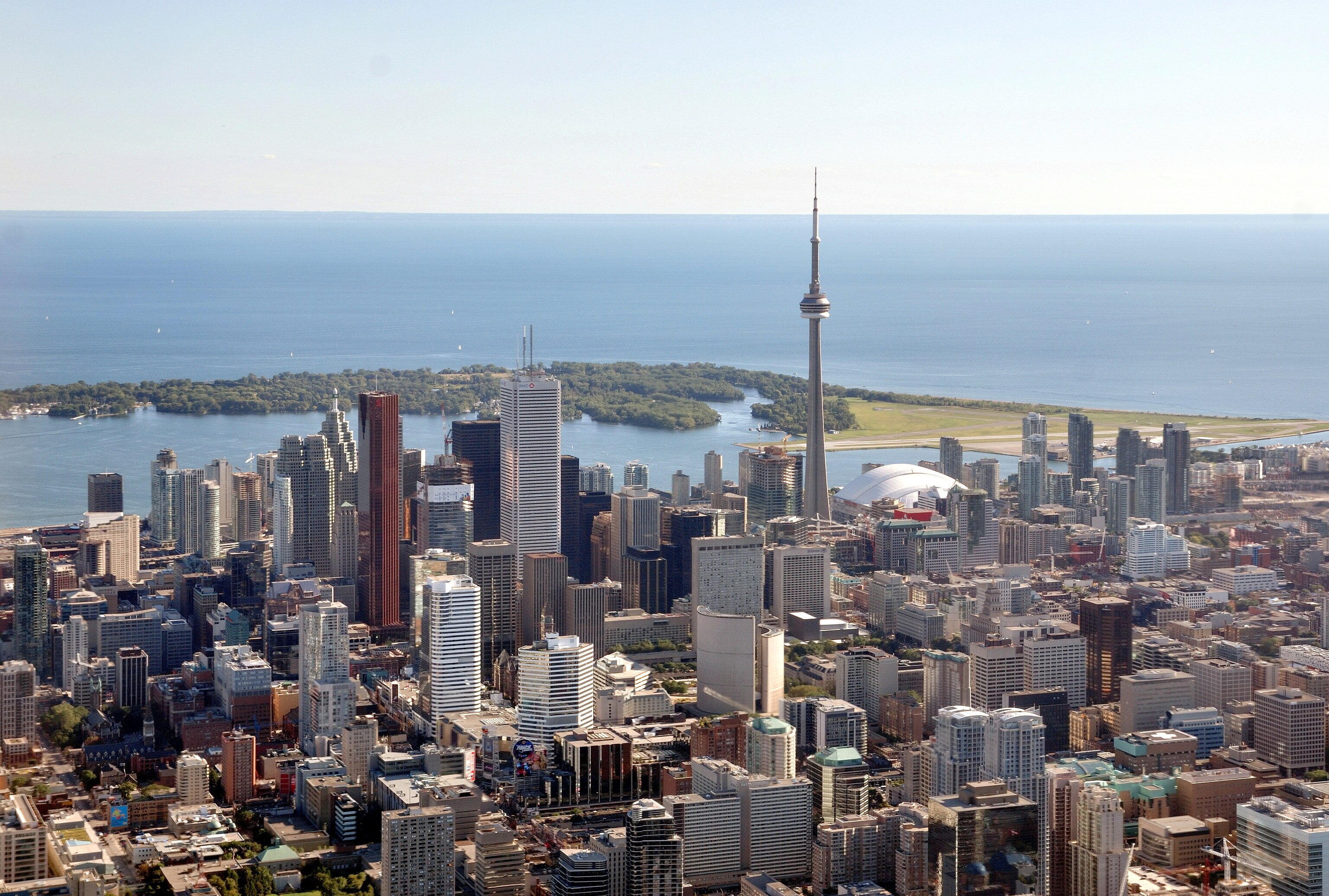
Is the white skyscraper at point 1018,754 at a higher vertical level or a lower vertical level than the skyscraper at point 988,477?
lower

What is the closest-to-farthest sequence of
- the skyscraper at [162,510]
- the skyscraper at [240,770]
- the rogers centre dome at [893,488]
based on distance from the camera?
the skyscraper at [240,770], the skyscraper at [162,510], the rogers centre dome at [893,488]

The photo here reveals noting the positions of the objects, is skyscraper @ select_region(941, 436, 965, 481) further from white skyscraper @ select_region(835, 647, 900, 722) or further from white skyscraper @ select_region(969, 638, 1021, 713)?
white skyscraper @ select_region(969, 638, 1021, 713)

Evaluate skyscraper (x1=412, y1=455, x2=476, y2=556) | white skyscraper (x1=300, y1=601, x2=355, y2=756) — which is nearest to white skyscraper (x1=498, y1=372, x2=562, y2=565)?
skyscraper (x1=412, y1=455, x2=476, y2=556)

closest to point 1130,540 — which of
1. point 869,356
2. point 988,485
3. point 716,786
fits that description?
point 988,485

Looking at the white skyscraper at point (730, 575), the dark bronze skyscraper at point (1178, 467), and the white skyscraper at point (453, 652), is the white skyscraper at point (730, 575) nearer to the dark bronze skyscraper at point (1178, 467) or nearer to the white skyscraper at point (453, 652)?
the white skyscraper at point (453, 652)

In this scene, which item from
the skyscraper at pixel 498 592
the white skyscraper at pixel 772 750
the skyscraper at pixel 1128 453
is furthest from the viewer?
the skyscraper at pixel 1128 453

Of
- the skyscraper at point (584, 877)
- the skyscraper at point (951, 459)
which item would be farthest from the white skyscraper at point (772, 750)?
the skyscraper at point (951, 459)
